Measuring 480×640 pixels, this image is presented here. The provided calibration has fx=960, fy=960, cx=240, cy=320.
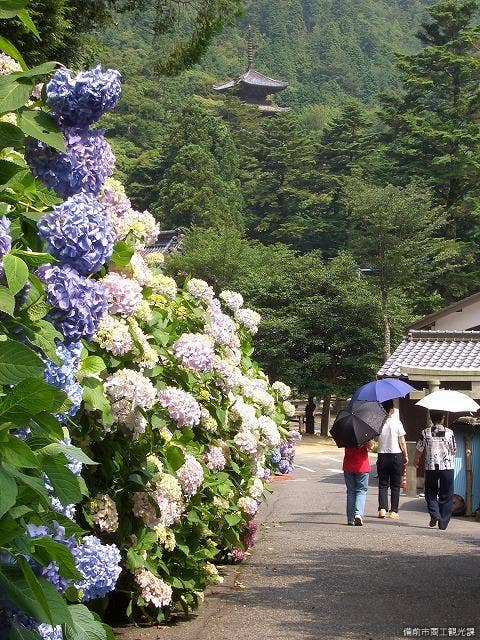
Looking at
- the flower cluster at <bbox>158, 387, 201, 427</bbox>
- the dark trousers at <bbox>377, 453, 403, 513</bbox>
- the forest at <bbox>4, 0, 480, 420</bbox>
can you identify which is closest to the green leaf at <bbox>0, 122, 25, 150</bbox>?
the flower cluster at <bbox>158, 387, 201, 427</bbox>

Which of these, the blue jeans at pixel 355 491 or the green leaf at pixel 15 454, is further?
the blue jeans at pixel 355 491

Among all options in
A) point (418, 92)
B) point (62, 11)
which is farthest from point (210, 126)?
point (62, 11)

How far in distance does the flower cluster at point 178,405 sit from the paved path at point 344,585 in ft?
4.04

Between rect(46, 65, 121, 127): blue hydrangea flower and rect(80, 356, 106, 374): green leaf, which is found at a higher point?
rect(46, 65, 121, 127): blue hydrangea flower

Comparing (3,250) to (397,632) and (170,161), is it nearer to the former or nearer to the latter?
(397,632)

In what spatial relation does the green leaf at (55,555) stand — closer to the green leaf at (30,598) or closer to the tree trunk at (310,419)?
the green leaf at (30,598)

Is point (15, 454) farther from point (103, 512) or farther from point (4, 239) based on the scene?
point (103, 512)

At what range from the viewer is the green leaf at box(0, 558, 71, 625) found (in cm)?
209

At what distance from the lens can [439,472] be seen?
35.2 ft

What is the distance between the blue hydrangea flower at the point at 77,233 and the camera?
2693 mm

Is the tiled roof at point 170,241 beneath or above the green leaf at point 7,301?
above

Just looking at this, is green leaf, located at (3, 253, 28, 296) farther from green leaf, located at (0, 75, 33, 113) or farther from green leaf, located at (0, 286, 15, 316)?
green leaf, located at (0, 75, 33, 113)

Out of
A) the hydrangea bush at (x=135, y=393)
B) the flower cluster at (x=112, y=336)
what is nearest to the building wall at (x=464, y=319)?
the hydrangea bush at (x=135, y=393)

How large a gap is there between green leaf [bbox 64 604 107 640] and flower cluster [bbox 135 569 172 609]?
2655 millimetres
